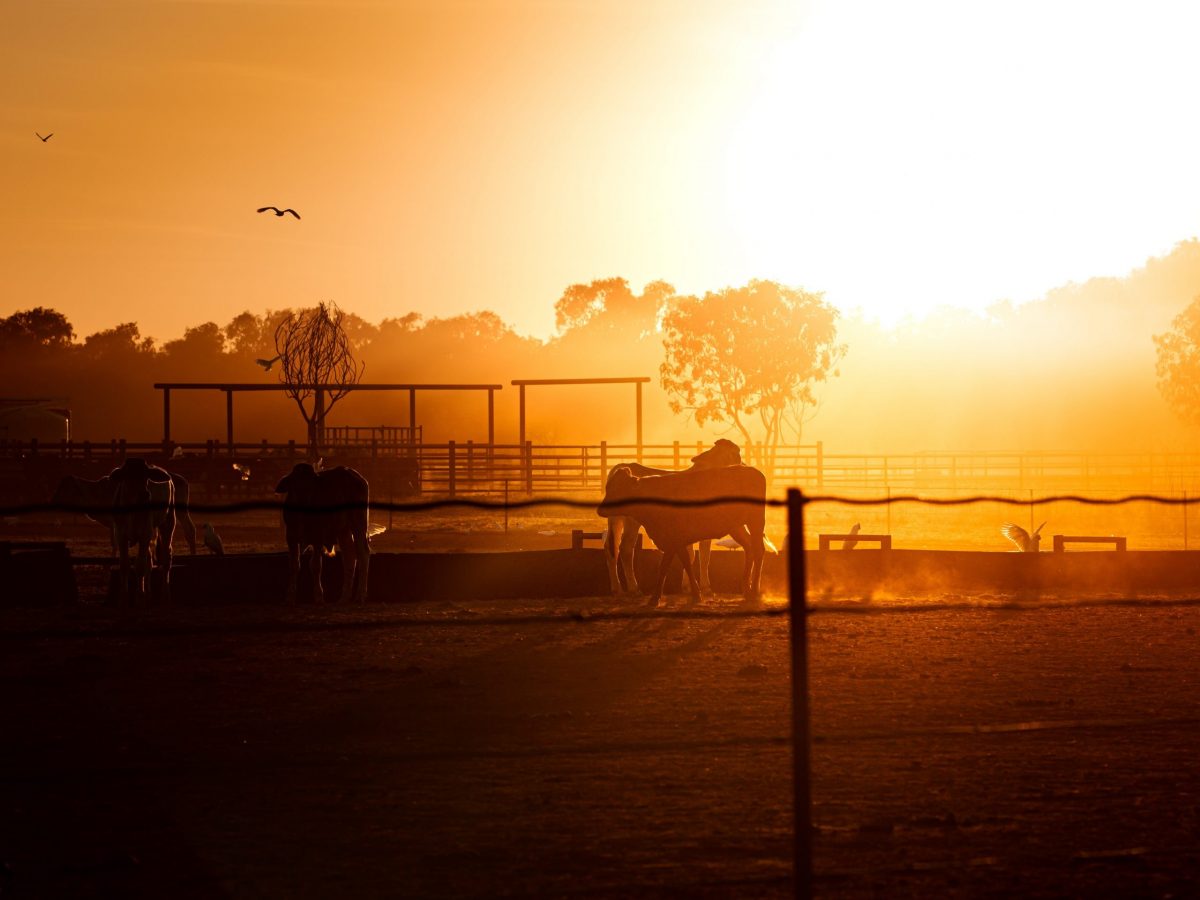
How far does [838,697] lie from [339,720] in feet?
9.33

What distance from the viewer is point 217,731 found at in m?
6.91

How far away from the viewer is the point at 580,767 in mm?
6074

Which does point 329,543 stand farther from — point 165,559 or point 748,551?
point 748,551

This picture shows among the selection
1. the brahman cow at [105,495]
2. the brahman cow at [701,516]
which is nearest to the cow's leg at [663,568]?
the brahman cow at [701,516]

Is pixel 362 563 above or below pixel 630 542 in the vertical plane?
below

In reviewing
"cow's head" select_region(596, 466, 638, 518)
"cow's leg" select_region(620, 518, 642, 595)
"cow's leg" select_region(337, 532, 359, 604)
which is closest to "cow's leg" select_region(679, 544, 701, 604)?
"cow's leg" select_region(620, 518, 642, 595)

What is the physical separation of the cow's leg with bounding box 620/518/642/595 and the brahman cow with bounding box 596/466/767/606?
0.28m

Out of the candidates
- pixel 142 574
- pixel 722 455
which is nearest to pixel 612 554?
pixel 722 455

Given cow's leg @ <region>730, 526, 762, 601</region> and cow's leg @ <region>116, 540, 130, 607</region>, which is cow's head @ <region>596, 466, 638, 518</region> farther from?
cow's leg @ <region>116, 540, 130, 607</region>

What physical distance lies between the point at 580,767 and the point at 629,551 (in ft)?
30.0

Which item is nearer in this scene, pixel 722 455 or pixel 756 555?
pixel 756 555

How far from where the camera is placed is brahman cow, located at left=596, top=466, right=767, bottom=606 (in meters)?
14.1

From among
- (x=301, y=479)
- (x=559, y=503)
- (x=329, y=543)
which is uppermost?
(x=559, y=503)

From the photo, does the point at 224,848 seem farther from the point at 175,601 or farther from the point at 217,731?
the point at 175,601
